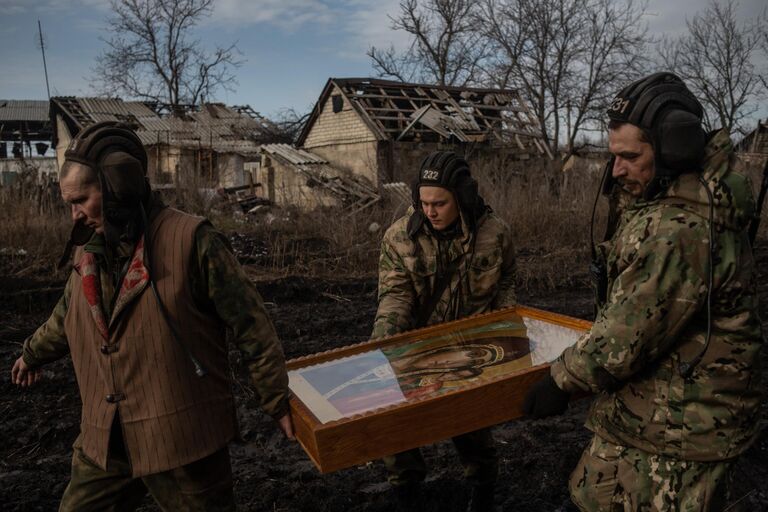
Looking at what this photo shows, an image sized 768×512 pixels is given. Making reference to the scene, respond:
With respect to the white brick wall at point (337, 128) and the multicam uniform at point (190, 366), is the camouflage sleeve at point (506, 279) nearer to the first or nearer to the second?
the multicam uniform at point (190, 366)

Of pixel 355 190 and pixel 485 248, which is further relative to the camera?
pixel 355 190

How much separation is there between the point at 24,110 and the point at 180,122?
55.2 feet

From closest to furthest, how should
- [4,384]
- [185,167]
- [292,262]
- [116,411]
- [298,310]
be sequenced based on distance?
A: [116,411]
[4,384]
[298,310]
[292,262]
[185,167]

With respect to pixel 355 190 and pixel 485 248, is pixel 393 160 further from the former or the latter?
pixel 485 248

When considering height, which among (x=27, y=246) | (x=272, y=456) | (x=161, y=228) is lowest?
(x=272, y=456)

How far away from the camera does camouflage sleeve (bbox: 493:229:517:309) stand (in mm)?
3812

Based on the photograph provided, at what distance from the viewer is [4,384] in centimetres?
640

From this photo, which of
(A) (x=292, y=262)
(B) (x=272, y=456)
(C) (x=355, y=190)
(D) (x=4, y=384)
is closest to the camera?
(B) (x=272, y=456)

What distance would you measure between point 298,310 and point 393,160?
45.8ft

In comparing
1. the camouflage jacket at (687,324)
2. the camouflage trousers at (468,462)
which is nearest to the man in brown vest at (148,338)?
the camouflage trousers at (468,462)

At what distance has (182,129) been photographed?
30922 millimetres

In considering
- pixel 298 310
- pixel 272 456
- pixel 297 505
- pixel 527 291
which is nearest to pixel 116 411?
pixel 297 505

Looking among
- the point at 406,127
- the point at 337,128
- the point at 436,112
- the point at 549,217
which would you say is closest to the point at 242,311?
the point at 549,217

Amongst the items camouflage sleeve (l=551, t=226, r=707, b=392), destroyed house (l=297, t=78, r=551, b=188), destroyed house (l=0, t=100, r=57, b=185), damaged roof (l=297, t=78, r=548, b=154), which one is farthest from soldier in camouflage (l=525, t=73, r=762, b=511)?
destroyed house (l=0, t=100, r=57, b=185)
